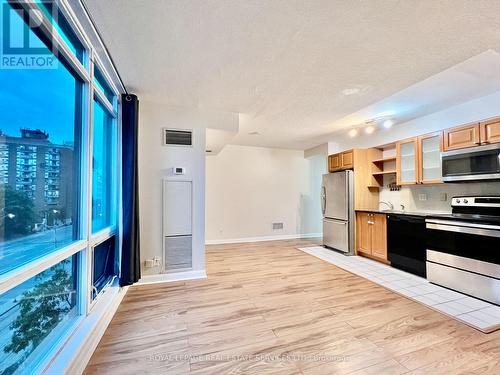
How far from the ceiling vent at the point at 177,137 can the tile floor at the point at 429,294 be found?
3.18 m

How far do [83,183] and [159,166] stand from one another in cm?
124

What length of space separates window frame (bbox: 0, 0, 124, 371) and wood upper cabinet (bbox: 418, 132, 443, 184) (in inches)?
172

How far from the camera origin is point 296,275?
11.3ft

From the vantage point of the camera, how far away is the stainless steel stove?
98.8 inches

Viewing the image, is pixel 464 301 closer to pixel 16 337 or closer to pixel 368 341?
pixel 368 341

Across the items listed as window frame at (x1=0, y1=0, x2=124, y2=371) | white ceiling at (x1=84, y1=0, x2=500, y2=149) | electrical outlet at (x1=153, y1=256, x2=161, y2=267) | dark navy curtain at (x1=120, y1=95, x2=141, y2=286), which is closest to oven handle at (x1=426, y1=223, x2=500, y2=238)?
white ceiling at (x1=84, y1=0, x2=500, y2=149)

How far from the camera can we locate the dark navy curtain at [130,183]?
2773 mm

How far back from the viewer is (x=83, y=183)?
6.62 ft

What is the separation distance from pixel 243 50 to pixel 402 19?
48.2 inches

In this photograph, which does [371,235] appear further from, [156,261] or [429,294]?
[156,261]

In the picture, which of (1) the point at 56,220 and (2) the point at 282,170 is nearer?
(1) the point at 56,220

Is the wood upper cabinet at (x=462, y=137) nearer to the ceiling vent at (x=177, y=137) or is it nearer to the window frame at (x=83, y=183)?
the ceiling vent at (x=177, y=137)

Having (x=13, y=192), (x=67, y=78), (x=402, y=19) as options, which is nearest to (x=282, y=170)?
(x=402, y=19)

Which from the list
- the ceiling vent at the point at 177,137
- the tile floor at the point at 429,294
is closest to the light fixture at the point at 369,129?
the tile floor at the point at 429,294
